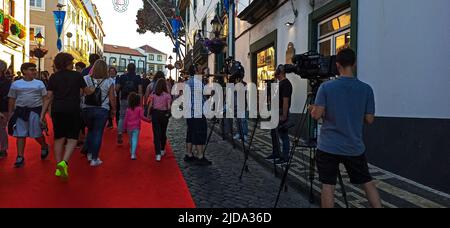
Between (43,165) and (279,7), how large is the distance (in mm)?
Answer: 8020

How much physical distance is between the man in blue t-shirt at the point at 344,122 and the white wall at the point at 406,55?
2266 mm

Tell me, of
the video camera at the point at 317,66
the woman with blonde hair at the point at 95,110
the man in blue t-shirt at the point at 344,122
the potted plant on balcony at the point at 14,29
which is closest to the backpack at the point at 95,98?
the woman with blonde hair at the point at 95,110

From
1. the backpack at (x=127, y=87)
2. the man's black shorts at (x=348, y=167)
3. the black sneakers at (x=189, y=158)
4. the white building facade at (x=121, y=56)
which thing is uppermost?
the white building facade at (x=121, y=56)

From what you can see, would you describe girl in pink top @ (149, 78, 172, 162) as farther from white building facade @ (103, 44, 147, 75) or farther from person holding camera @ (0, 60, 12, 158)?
white building facade @ (103, 44, 147, 75)

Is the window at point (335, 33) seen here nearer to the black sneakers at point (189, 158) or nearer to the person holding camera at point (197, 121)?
the person holding camera at point (197, 121)

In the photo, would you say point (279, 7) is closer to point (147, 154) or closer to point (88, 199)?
point (147, 154)

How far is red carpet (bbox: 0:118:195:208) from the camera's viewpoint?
4621 millimetres

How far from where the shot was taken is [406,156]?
5.80 meters

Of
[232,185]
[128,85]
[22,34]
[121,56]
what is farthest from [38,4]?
[121,56]

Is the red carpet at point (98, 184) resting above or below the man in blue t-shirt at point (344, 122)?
below

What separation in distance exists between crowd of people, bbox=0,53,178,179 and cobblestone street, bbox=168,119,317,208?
3.62ft

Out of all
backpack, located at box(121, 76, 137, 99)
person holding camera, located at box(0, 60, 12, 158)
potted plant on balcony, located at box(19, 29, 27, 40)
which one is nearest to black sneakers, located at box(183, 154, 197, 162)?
backpack, located at box(121, 76, 137, 99)

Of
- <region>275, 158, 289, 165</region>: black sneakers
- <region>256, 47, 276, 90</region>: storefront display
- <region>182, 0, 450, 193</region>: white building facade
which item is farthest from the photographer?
<region>256, 47, 276, 90</region>: storefront display

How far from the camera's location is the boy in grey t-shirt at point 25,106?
6.42 meters
